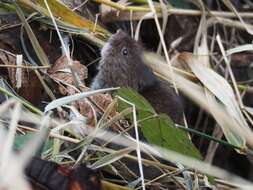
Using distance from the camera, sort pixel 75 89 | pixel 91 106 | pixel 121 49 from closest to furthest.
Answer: pixel 91 106 → pixel 75 89 → pixel 121 49

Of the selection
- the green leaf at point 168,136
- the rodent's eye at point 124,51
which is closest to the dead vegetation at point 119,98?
the green leaf at point 168,136

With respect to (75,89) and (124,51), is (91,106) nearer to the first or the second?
(75,89)

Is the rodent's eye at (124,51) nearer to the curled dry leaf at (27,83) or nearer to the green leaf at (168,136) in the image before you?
the curled dry leaf at (27,83)

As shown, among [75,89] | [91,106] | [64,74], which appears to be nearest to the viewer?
[91,106]

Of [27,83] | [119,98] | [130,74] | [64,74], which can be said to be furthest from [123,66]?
[119,98]

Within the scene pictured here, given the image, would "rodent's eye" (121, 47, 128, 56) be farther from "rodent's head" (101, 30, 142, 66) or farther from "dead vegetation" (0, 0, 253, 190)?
"dead vegetation" (0, 0, 253, 190)

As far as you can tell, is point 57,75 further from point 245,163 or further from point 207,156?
point 245,163
